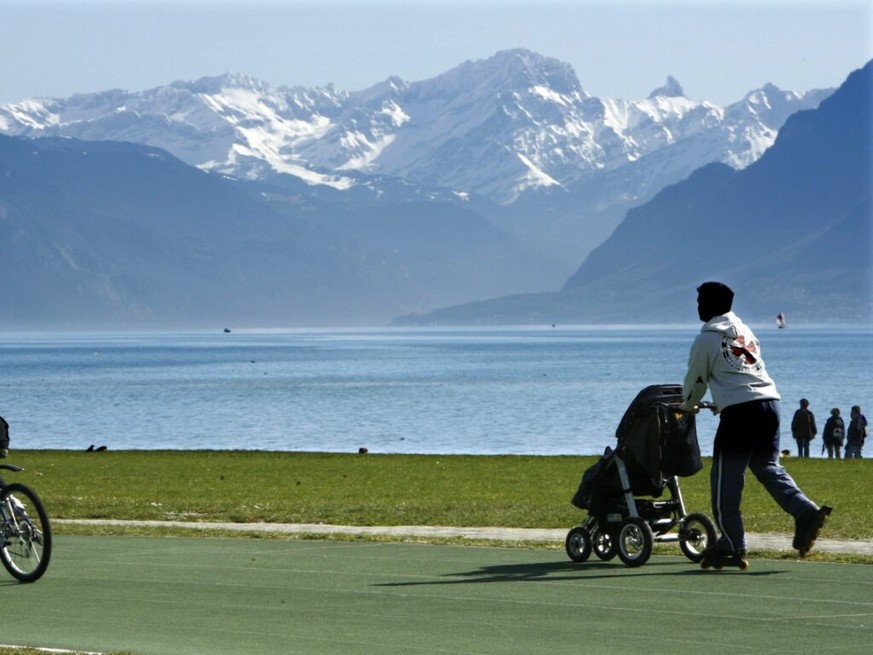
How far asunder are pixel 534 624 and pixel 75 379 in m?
130

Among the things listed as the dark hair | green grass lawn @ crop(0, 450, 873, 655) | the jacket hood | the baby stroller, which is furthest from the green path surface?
the dark hair

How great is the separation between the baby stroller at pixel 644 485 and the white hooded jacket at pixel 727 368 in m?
0.37

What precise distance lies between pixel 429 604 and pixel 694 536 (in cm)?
295

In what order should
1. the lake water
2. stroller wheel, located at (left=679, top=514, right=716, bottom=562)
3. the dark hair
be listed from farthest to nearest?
the lake water < stroller wheel, located at (left=679, top=514, right=716, bottom=562) < the dark hair

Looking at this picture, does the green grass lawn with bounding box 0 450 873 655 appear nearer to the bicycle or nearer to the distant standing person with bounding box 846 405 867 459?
the bicycle

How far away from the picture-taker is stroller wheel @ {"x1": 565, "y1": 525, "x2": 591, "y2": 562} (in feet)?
52.1

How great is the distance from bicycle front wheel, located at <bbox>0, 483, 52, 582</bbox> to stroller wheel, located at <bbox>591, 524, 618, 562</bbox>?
4776 millimetres

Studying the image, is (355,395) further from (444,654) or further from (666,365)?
(444,654)

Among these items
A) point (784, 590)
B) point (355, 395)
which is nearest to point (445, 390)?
point (355, 395)

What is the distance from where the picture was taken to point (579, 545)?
1597 cm

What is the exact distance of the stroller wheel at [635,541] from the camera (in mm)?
15227

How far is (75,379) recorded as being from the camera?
457 ft

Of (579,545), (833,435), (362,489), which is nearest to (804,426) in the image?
(833,435)

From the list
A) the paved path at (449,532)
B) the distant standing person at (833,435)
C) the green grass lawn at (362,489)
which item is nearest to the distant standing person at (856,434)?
the distant standing person at (833,435)
